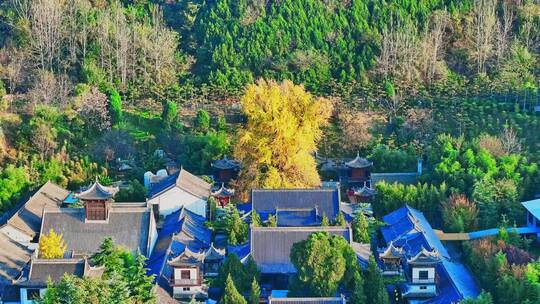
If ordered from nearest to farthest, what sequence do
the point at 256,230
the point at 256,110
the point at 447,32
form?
the point at 256,230
the point at 256,110
the point at 447,32

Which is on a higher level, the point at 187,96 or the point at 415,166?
the point at 187,96

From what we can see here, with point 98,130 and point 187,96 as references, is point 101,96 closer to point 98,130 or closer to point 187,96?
point 98,130

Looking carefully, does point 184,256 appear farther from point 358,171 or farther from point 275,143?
point 358,171

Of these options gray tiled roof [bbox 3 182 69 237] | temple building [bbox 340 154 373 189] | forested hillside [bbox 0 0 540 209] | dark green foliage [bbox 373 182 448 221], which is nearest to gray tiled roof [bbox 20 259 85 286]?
gray tiled roof [bbox 3 182 69 237]

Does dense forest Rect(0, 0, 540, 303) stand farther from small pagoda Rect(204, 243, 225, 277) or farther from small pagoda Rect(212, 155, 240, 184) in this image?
small pagoda Rect(204, 243, 225, 277)

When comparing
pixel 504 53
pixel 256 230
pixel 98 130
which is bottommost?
pixel 256 230

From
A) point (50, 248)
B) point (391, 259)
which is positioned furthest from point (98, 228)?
point (391, 259)

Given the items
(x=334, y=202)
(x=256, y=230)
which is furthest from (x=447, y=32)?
(x=256, y=230)
